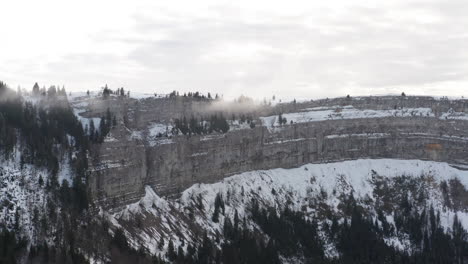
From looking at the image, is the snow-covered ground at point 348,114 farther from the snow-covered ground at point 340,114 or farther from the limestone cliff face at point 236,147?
the limestone cliff face at point 236,147

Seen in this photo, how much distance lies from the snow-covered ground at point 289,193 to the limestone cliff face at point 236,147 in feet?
9.72

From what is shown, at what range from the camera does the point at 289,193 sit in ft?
567

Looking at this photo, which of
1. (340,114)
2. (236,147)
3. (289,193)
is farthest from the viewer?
(340,114)

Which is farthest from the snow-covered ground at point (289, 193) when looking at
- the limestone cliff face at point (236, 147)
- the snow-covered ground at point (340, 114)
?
the snow-covered ground at point (340, 114)

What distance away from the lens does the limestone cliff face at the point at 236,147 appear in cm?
14200

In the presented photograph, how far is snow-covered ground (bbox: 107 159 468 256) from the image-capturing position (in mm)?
138250

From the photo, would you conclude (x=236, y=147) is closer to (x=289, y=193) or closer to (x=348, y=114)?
(x=289, y=193)

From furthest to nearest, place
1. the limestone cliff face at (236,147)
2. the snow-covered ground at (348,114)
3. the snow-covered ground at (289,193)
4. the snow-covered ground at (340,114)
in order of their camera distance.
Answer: the snow-covered ground at (348,114) < the snow-covered ground at (340,114) < the limestone cliff face at (236,147) < the snow-covered ground at (289,193)

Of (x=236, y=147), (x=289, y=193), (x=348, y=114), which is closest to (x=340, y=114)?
(x=348, y=114)

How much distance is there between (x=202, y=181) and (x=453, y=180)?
253ft

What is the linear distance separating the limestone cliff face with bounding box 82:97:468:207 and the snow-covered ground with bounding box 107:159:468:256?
9.72ft

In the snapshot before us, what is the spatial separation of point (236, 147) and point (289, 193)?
2010 cm

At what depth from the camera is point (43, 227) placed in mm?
115000

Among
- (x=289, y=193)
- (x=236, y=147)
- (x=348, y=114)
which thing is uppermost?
(x=348, y=114)
